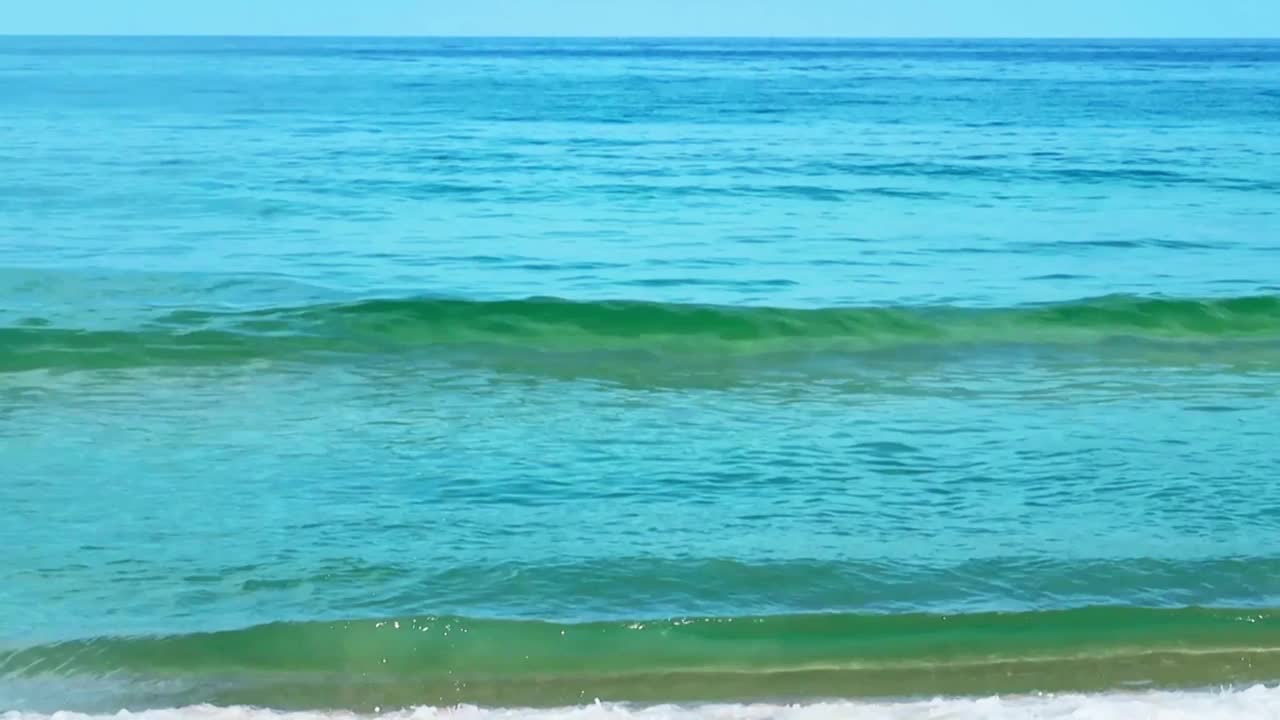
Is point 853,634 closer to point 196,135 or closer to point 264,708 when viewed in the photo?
point 264,708

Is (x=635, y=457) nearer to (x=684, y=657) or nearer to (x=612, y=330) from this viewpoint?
(x=684, y=657)

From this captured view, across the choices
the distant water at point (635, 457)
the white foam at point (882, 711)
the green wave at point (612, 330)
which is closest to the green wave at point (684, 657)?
the distant water at point (635, 457)

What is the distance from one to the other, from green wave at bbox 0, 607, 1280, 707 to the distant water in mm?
16

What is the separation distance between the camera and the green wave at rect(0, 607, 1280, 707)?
16.0 ft

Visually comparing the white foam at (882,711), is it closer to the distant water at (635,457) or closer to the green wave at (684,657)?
the distant water at (635,457)

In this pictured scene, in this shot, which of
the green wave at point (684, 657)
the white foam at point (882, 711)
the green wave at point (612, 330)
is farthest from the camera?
the green wave at point (612, 330)

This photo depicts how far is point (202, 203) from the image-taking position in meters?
20.0

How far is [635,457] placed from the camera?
298 inches

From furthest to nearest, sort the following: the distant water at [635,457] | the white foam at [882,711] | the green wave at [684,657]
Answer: the distant water at [635,457] < the green wave at [684,657] < the white foam at [882,711]

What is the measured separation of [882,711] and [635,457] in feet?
10.4

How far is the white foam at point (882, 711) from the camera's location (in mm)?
4441

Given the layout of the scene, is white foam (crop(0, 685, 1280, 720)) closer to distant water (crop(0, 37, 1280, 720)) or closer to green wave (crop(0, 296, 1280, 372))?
distant water (crop(0, 37, 1280, 720))

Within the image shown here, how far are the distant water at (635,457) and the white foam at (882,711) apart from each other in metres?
0.03

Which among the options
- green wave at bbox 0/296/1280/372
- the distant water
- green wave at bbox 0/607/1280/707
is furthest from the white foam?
green wave at bbox 0/296/1280/372
